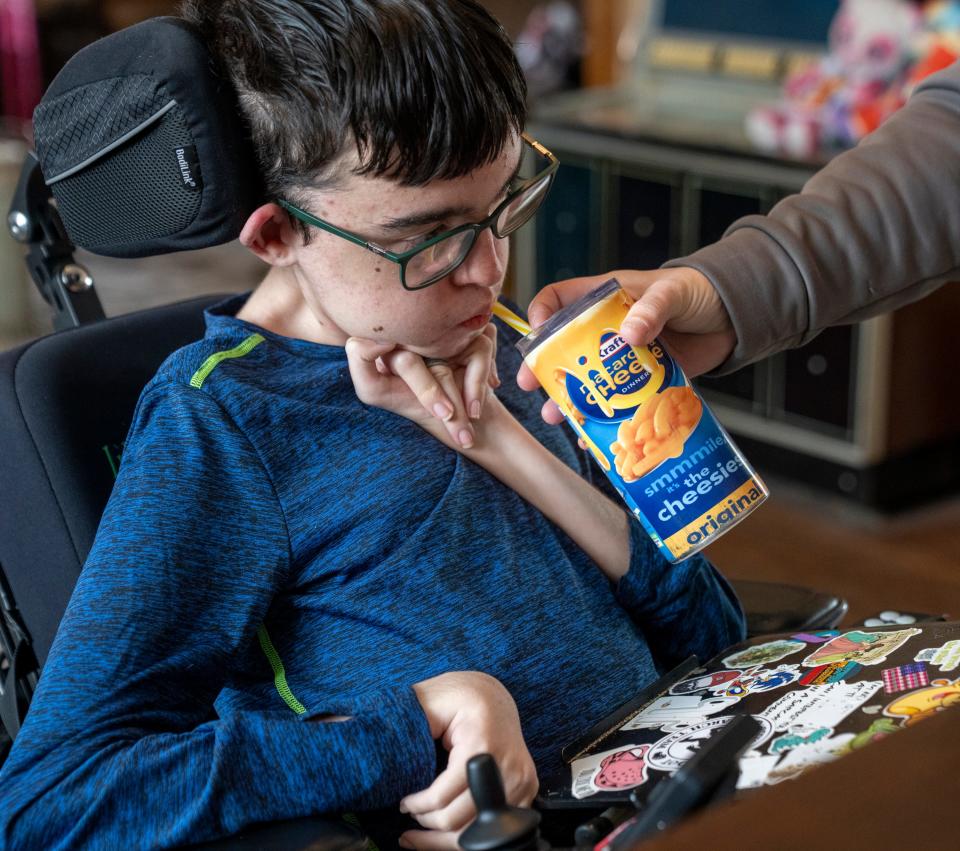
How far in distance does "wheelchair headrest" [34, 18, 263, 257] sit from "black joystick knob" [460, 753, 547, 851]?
53 cm

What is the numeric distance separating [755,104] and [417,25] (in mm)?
2815

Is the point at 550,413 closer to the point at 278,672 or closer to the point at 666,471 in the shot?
the point at 666,471

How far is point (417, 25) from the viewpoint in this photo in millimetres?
1124

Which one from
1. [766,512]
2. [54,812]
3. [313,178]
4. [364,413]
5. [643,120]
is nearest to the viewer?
[54,812]

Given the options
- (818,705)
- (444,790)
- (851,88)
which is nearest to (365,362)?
(444,790)

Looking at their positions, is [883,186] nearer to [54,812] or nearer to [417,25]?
[417,25]

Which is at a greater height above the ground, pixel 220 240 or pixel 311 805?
pixel 220 240

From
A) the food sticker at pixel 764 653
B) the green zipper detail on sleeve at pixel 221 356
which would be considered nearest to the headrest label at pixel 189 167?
the green zipper detail on sleeve at pixel 221 356

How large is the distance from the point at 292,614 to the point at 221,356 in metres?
0.24

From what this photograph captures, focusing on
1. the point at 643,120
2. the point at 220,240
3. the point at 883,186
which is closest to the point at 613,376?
the point at 220,240

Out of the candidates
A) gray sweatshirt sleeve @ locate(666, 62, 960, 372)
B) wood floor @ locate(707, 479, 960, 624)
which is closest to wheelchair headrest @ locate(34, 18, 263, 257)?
gray sweatshirt sleeve @ locate(666, 62, 960, 372)

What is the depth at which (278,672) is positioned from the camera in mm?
1223

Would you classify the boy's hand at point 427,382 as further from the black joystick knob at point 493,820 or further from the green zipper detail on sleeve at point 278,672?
the black joystick knob at point 493,820

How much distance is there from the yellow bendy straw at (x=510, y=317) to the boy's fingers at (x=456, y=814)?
1.51 ft
